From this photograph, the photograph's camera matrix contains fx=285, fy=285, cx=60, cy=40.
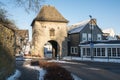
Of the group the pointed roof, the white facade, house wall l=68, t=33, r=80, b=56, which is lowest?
the white facade

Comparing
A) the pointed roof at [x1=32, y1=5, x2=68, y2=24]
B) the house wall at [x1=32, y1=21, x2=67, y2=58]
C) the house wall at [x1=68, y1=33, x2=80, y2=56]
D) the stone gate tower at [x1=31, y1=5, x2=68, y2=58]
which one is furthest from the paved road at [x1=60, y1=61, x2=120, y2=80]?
the house wall at [x1=68, y1=33, x2=80, y2=56]

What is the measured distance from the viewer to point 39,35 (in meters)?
70.2

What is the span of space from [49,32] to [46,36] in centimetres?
128

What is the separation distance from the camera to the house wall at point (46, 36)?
69.9 m

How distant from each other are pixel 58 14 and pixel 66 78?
6074 centimetres

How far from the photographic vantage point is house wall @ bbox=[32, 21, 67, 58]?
69.9 meters

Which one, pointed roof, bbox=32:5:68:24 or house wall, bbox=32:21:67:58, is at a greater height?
pointed roof, bbox=32:5:68:24

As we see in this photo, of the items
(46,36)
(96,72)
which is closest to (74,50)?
(46,36)

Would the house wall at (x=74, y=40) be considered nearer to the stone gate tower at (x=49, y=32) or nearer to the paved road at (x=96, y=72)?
the stone gate tower at (x=49, y=32)

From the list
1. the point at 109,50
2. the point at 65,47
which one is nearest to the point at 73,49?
the point at 65,47

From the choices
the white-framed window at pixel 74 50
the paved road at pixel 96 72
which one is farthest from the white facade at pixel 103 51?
the paved road at pixel 96 72

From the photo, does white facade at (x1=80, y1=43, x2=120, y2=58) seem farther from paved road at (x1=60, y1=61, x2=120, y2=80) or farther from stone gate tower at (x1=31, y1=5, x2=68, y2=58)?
paved road at (x1=60, y1=61, x2=120, y2=80)

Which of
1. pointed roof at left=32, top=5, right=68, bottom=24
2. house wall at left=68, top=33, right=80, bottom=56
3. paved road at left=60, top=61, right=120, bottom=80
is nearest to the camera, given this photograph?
paved road at left=60, top=61, right=120, bottom=80

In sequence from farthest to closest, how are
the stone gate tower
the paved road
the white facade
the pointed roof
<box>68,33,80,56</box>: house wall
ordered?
1. <box>68,33,80,56</box>: house wall
2. the pointed roof
3. the stone gate tower
4. the white facade
5. the paved road
